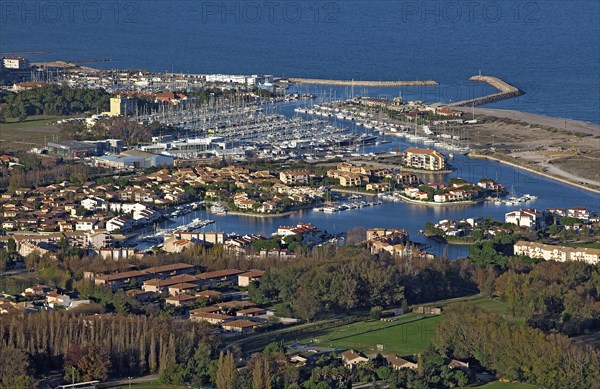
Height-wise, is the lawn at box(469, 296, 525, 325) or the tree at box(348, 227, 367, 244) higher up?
the tree at box(348, 227, 367, 244)

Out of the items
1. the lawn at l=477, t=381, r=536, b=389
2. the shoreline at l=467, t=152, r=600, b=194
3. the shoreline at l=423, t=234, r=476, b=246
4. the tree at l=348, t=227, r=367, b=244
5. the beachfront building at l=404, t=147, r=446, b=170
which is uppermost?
the beachfront building at l=404, t=147, r=446, b=170

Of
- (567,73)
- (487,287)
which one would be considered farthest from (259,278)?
(567,73)

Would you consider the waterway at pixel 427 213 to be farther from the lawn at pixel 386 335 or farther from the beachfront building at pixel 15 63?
the beachfront building at pixel 15 63

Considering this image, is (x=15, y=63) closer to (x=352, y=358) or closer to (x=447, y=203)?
(x=447, y=203)

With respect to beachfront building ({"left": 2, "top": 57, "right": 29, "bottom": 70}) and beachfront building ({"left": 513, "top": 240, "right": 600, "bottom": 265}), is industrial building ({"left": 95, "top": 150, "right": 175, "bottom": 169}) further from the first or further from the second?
beachfront building ({"left": 2, "top": 57, "right": 29, "bottom": 70})

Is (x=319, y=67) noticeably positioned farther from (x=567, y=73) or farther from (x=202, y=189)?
(x=202, y=189)

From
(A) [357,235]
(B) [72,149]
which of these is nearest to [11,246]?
(A) [357,235]

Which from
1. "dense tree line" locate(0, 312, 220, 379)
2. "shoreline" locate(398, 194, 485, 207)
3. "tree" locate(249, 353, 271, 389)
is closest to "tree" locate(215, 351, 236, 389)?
"tree" locate(249, 353, 271, 389)

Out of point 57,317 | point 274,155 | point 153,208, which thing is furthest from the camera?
point 274,155
